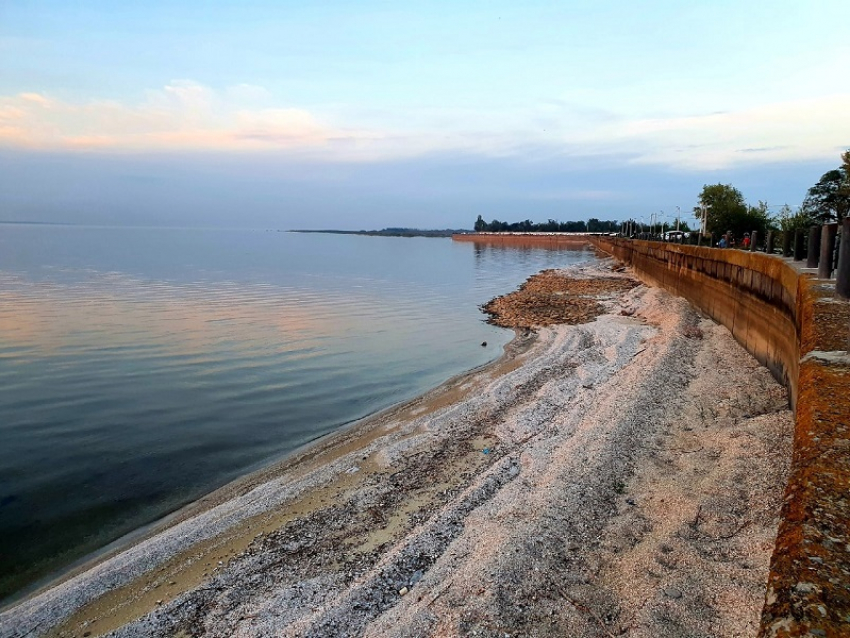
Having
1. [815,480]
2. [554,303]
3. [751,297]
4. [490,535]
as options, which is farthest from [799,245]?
[815,480]

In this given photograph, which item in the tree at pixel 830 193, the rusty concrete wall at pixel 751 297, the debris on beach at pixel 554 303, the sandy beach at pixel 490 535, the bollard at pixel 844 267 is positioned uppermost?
the tree at pixel 830 193

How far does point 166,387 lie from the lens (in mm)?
13984

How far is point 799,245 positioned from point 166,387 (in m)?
15.9

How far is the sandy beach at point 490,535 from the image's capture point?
14.0ft

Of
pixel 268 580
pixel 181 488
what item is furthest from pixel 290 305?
pixel 268 580

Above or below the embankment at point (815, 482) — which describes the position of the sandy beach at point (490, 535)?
below

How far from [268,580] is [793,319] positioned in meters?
8.73

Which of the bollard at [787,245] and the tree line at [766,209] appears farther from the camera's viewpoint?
the tree line at [766,209]

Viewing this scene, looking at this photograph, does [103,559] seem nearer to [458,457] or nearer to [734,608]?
[458,457]

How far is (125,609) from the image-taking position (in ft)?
17.8

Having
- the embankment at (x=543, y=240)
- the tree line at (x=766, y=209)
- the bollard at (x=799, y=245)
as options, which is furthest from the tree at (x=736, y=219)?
the embankment at (x=543, y=240)

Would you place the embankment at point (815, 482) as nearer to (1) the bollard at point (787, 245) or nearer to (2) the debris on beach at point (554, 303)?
(1) the bollard at point (787, 245)

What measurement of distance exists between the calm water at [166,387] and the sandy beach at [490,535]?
3.66 ft

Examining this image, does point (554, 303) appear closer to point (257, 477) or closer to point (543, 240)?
point (257, 477)
